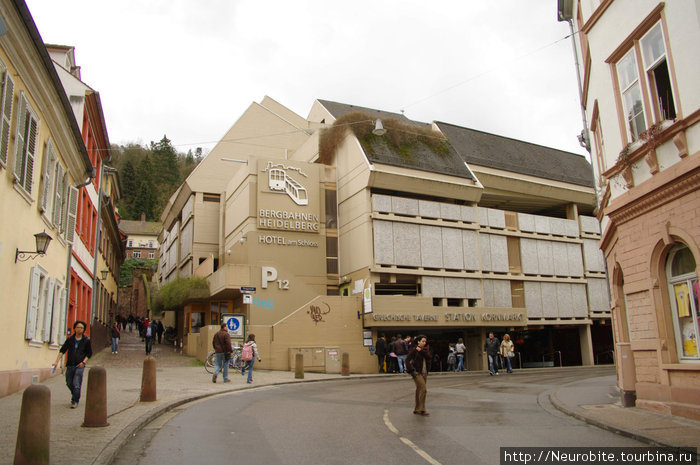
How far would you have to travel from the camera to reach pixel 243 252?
3381 cm

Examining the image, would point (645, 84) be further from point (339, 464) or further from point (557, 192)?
point (557, 192)

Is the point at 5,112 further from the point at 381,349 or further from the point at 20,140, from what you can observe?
the point at 381,349

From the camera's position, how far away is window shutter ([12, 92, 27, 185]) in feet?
40.4

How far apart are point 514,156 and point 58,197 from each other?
→ 34.1m

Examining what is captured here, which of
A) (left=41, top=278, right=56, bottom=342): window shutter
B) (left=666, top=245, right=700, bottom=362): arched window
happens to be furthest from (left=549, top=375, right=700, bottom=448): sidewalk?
(left=41, top=278, right=56, bottom=342): window shutter

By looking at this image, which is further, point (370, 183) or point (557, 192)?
point (557, 192)

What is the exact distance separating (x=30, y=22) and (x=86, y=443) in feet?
27.5

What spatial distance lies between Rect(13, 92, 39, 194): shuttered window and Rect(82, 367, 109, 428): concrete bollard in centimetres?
581

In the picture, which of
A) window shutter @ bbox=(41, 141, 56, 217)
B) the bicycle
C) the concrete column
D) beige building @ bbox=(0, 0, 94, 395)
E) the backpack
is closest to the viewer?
beige building @ bbox=(0, 0, 94, 395)

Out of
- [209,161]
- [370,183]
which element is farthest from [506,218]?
[209,161]

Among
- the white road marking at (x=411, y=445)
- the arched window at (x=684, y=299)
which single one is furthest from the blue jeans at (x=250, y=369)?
the arched window at (x=684, y=299)

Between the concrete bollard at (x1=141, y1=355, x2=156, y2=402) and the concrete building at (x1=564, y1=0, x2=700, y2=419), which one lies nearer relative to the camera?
the concrete building at (x1=564, y1=0, x2=700, y2=419)

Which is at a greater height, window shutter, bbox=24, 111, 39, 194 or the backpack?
window shutter, bbox=24, 111, 39, 194

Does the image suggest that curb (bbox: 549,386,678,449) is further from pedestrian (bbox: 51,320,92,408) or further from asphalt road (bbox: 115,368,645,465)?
pedestrian (bbox: 51,320,92,408)
